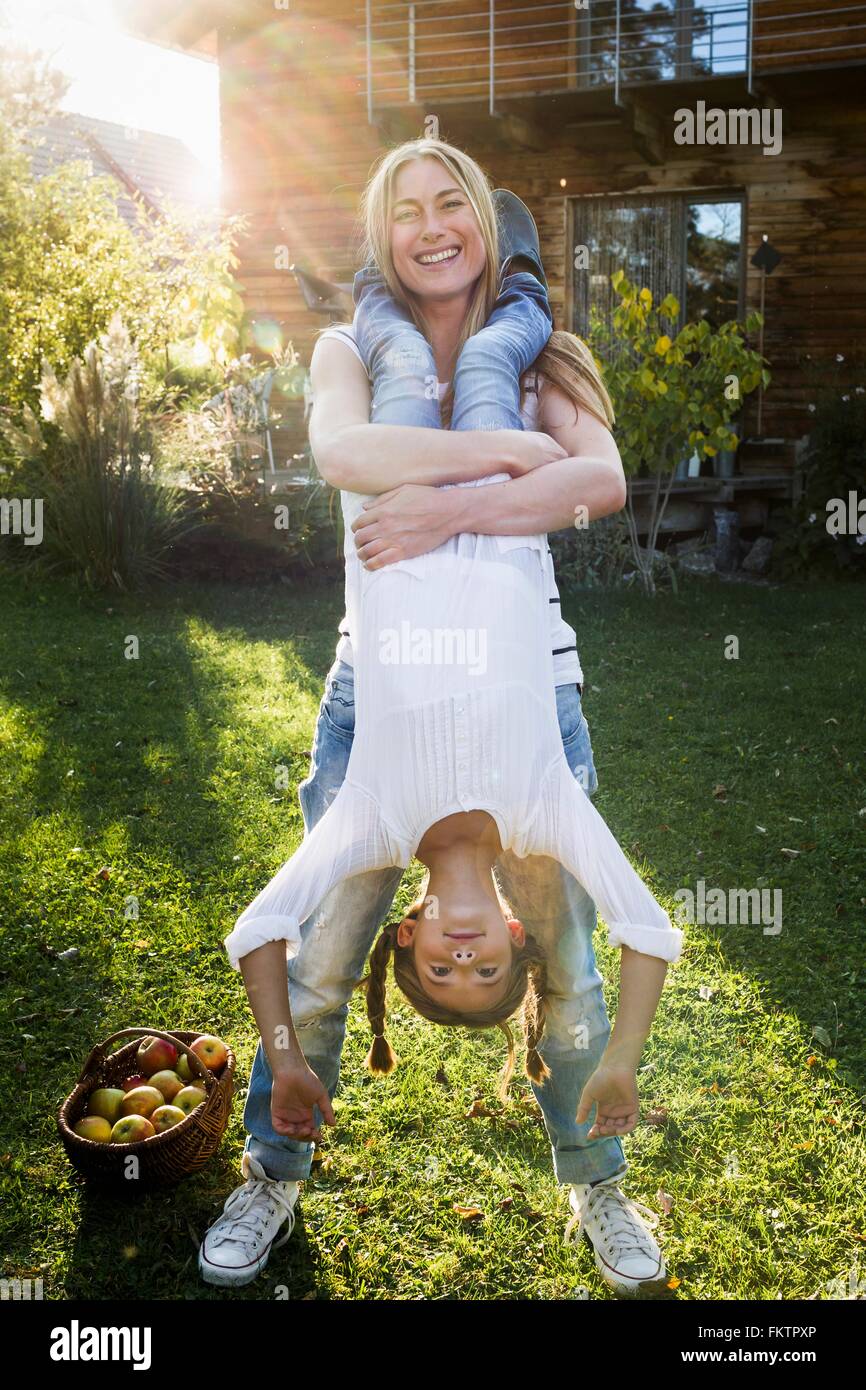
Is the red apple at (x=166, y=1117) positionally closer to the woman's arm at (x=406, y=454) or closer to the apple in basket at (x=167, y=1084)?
the apple in basket at (x=167, y=1084)

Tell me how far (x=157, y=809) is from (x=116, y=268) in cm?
1083

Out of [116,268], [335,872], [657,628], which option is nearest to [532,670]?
[335,872]

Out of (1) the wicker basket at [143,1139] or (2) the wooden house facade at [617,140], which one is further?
(2) the wooden house facade at [617,140]

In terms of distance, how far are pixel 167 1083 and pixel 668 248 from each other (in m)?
11.5

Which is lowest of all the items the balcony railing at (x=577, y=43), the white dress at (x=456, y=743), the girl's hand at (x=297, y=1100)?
the girl's hand at (x=297, y=1100)

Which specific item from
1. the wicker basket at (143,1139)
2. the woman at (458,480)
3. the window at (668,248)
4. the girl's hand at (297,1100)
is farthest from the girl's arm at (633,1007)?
the window at (668,248)

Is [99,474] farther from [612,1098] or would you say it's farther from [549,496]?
[612,1098]

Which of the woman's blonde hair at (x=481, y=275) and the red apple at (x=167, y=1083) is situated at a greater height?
the woman's blonde hair at (x=481, y=275)

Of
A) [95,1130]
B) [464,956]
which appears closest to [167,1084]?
[95,1130]

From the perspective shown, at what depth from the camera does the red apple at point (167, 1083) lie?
3004mm

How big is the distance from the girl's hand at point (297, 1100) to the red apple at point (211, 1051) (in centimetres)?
112

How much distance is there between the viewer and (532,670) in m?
1.85

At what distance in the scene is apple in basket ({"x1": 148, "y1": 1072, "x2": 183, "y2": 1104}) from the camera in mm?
3004

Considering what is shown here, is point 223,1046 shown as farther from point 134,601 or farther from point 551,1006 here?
point 134,601
